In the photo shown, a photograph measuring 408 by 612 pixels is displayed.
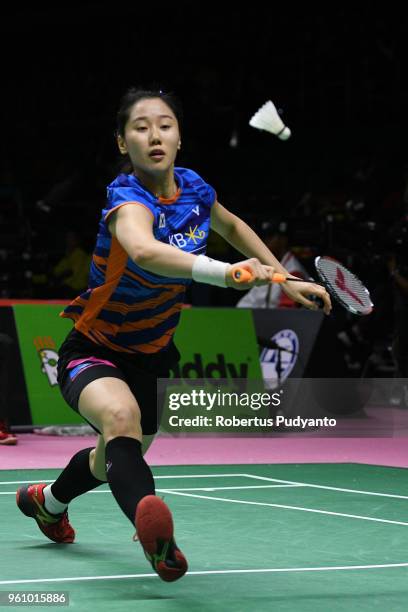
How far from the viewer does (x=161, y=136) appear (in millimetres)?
4121

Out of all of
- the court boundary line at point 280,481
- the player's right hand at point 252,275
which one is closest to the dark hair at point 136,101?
the player's right hand at point 252,275

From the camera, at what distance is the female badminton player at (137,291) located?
3.86 metres

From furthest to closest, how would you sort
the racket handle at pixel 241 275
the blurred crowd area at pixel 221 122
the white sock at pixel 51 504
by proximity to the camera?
1. the blurred crowd area at pixel 221 122
2. the white sock at pixel 51 504
3. the racket handle at pixel 241 275

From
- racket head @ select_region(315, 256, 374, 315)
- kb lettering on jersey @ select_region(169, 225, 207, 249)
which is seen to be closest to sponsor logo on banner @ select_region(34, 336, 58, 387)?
racket head @ select_region(315, 256, 374, 315)

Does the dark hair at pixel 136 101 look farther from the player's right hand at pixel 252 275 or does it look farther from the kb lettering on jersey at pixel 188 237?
the player's right hand at pixel 252 275

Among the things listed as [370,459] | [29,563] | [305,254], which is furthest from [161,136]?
[305,254]

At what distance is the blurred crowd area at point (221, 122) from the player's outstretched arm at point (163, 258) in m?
9.22

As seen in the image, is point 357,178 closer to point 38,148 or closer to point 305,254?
point 305,254

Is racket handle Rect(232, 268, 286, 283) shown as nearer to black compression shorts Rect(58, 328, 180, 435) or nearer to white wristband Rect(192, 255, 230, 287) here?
white wristband Rect(192, 255, 230, 287)

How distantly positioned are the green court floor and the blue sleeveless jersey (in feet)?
2.71

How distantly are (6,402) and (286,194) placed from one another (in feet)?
26.2

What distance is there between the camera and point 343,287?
4355 millimetres

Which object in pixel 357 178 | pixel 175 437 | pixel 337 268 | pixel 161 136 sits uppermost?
pixel 161 136

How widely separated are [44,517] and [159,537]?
1.35m
